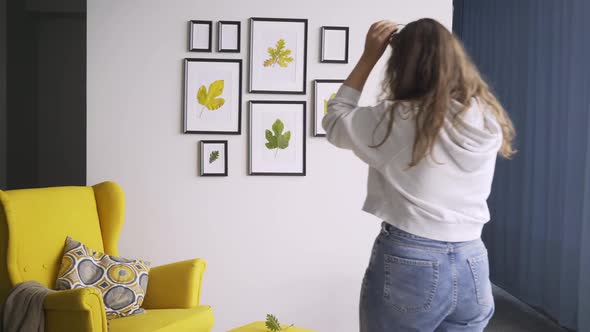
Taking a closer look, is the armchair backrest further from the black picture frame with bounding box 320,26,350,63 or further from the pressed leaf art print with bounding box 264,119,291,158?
the black picture frame with bounding box 320,26,350,63

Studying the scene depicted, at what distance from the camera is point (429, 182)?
4.54 feet

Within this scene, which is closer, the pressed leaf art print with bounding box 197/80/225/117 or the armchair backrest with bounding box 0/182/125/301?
the armchair backrest with bounding box 0/182/125/301

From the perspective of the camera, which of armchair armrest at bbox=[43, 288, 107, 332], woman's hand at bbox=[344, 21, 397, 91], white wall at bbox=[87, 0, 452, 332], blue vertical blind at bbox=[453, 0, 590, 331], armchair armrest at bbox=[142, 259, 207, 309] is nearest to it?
woman's hand at bbox=[344, 21, 397, 91]

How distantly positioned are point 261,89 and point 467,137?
2.10m

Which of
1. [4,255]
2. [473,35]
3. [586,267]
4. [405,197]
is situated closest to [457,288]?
[405,197]

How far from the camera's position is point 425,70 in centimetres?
141

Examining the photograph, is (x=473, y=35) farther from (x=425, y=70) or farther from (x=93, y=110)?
(x=425, y=70)

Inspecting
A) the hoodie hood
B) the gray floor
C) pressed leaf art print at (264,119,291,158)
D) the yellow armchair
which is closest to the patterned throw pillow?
the yellow armchair

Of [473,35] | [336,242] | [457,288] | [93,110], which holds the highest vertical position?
[473,35]

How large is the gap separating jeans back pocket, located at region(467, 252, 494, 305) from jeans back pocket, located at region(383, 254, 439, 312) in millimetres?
96

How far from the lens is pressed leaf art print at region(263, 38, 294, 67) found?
3385 millimetres

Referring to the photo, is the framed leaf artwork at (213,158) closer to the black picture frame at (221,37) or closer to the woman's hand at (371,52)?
the black picture frame at (221,37)

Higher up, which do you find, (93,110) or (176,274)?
(93,110)

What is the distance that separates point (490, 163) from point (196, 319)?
172 centimetres
